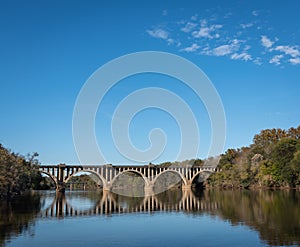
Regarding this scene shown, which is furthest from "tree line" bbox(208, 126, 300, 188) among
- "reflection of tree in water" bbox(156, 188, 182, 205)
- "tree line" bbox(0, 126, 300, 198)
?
"reflection of tree in water" bbox(156, 188, 182, 205)

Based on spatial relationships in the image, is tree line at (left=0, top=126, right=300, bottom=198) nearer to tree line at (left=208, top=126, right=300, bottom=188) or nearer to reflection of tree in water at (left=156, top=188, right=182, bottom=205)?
tree line at (left=208, top=126, right=300, bottom=188)

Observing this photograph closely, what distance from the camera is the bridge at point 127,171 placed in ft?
286

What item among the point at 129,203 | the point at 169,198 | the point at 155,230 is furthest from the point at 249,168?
the point at 155,230

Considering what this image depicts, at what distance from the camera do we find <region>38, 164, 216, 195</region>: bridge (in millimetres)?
87062

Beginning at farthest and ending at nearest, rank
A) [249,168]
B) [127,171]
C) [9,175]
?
1. [127,171]
2. [249,168]
3. [9,175]

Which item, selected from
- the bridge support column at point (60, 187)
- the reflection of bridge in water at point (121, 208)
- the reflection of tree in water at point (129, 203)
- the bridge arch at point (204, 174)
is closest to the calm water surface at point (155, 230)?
the reflection of bridge in water at point (121, 208)

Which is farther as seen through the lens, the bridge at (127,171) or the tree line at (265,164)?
the bridge at (127,171)

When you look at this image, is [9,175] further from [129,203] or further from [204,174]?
[204,174]

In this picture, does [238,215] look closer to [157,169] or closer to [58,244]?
[58,244]

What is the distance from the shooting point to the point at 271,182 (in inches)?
2938

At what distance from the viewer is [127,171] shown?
96312mm

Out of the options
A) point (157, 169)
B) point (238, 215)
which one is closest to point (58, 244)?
point (238, 215)

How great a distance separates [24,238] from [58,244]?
2.52 meters

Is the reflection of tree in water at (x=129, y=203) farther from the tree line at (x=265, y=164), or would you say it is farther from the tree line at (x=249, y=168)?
the tree line at (x=265, y=164)
